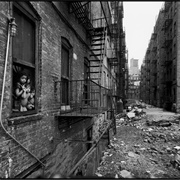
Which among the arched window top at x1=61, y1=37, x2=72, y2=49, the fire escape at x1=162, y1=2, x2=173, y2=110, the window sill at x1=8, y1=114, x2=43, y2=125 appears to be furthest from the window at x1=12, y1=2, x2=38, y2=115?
the fire escape at x1=162, y1=2, x2=173, y2=110

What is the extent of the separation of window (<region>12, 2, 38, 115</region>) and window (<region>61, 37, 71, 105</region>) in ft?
5.17

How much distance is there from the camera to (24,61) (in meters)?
3.03

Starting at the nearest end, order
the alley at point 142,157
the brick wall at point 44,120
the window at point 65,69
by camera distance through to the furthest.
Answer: the brick wall at point 44,120, the alley at point 142,157, the window at point 65,69

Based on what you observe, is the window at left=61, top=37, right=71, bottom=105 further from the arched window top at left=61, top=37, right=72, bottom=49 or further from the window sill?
the window sill

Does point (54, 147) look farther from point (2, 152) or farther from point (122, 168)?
→ point (122, 168)

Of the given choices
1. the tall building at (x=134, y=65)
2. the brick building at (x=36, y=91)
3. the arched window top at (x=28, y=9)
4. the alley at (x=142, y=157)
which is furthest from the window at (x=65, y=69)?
the tall building at (x=134, y=65)

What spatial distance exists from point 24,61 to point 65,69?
7.24 ft

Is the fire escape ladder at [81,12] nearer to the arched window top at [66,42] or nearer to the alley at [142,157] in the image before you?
the arched window top at [66,42]

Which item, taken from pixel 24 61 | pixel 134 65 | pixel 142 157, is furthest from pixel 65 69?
pixel 134 65

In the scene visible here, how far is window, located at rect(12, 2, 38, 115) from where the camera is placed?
2852 mm

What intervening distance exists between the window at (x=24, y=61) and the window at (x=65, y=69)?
1576 mm

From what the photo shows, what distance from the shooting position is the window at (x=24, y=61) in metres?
2.85

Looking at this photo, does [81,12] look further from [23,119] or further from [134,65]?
[134,65]

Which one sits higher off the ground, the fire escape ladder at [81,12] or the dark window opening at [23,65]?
the fire escape ladder at [81,12]
